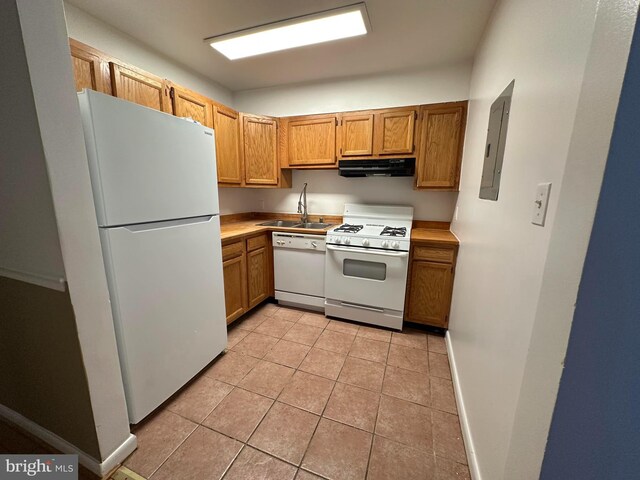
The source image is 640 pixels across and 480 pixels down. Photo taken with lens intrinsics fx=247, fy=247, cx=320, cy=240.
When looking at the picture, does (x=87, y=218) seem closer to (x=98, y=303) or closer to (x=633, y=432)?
(x=98, y=303)

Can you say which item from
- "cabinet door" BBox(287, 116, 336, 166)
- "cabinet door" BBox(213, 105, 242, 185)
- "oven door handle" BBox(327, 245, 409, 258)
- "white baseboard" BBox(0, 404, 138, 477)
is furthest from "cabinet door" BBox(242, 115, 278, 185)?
"white baseboard" BBox(0, 404, 138, 477)

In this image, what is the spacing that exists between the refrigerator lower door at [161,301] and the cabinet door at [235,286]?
1.16 feet

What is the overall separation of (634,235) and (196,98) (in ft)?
8.64

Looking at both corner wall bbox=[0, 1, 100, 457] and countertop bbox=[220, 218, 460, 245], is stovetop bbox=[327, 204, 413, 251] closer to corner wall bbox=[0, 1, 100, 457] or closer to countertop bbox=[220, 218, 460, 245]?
countertop bbox=[220, 218, 460, 245]

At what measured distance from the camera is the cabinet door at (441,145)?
2.20m

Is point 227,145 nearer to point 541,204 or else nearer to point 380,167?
point 380,167

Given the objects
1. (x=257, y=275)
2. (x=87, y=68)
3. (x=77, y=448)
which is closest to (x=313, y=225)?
(x=257, y=275)

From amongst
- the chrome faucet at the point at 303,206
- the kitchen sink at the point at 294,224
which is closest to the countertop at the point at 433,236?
the kitchen sink at the point at 294,224

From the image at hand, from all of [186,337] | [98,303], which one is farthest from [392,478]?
[98,303]

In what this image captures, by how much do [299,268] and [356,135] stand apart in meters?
1.48

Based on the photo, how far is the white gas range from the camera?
2.16m

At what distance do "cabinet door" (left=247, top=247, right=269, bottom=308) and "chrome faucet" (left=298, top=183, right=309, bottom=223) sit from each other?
68cm

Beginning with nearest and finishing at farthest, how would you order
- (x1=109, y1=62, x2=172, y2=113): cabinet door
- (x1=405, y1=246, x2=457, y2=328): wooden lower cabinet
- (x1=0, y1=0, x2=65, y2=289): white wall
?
(x1=0, y1=0, x2=65, y2=289): white wall
(x1=109, y1=62, x2=172, y2=113): cabinet door
(x1=405, y1=246, x2=457, y2=328): wooden lower cabinet

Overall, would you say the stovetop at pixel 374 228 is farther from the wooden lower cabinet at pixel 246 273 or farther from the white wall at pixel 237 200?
the white wall at pixel 237 200
